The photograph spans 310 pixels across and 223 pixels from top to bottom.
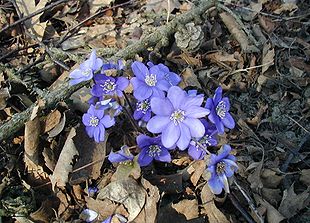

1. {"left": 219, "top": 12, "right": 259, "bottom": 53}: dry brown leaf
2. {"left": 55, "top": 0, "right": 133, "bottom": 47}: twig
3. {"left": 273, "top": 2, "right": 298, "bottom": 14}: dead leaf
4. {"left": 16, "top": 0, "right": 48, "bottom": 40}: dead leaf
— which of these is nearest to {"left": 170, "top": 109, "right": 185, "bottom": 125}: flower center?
{"left": 219, "top": 12, "right": 259, "bottom": 53}: dry brown leaf

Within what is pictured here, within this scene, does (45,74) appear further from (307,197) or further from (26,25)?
(307,197)

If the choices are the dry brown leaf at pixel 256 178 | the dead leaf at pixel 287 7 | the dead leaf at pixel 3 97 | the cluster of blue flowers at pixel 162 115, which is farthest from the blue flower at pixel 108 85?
the dead leaf at pixel 287 7

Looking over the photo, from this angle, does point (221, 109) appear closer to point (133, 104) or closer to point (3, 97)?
point (133, 104)

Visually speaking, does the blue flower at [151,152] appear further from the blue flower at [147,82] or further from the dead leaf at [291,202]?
the dead leaf at [291,202]

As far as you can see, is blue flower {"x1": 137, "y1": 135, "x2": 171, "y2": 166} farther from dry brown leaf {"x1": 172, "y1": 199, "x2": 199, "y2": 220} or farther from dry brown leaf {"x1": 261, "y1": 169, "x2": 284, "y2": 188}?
dry brown leaf {"x1": 261, "y1": 169, "x2": 284, "y2": 188}

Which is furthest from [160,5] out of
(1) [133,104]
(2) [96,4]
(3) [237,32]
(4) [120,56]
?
(1) [133,104]

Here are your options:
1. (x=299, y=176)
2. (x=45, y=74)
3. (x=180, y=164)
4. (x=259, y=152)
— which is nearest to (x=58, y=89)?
(x=45, y=74)
